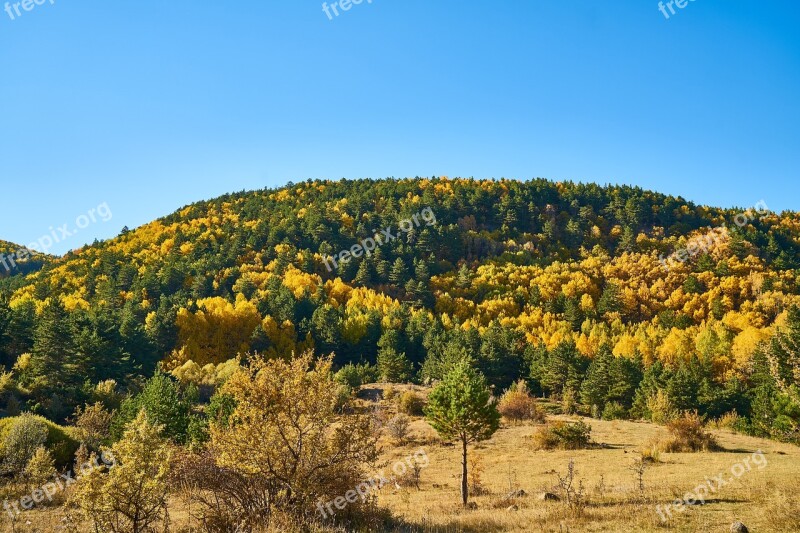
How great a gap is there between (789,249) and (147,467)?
16194 centimetres

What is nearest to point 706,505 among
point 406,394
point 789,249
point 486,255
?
point 406,394

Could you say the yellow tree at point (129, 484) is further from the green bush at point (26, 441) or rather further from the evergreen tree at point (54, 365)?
the evergreen tree at point (54, 365)

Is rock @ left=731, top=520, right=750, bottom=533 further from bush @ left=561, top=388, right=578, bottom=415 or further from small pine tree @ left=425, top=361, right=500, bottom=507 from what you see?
bush @ left=561, top=388, right=578, bottom=415

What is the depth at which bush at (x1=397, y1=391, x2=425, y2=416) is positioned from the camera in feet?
183

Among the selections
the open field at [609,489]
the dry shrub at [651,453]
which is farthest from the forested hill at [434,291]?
the open field at [609,489]

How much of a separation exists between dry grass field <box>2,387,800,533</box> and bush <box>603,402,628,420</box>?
47.1 ft

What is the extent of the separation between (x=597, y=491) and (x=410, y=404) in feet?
119

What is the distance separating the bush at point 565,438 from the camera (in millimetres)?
38188

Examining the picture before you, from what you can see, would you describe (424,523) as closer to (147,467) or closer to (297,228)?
(147,467)

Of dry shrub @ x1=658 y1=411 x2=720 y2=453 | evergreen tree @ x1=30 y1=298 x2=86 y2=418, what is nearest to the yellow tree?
dry shrub @ x1=658 y1=411 x2=720 y2=453

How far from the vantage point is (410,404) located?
5606 cm

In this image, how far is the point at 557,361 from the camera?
2638 inches

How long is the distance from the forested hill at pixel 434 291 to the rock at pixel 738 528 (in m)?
45.6

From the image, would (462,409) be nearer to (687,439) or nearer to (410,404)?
(687,439)
